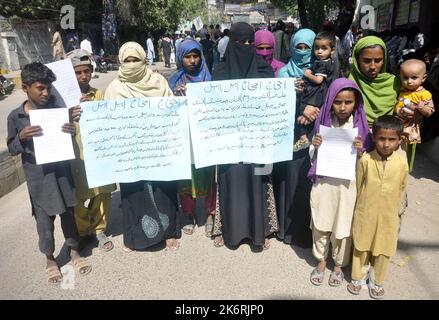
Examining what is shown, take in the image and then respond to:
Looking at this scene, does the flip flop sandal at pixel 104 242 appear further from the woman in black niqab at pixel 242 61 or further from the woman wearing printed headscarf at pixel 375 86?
the woman wearing printed headscarf at pixel 375 86

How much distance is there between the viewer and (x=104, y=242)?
3.26 m

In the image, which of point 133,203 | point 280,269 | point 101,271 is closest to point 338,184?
point 280,269

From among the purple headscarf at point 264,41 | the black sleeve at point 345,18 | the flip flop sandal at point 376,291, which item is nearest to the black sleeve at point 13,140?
the purple headscarf at point 264,41

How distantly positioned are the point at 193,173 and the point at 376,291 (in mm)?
1752

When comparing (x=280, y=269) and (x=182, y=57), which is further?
(x=182, y=57)

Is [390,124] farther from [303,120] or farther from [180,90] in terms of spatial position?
[180,90]

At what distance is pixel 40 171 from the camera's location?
2588mm

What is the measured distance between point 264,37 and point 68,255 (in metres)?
2.57

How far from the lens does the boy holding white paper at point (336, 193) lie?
7.60 feet

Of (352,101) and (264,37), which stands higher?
(264,37)

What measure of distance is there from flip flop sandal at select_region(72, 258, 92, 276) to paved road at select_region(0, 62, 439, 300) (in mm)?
55

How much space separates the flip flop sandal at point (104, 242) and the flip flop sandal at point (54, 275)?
0.46m

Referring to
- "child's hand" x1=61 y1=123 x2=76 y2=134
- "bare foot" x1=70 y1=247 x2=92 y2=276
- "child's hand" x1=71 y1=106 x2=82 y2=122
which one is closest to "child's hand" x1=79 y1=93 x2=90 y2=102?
"child's hand" x1=71 y1=106 x2=82 y2=122

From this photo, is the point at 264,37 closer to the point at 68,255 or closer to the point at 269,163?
the point at 269,163
